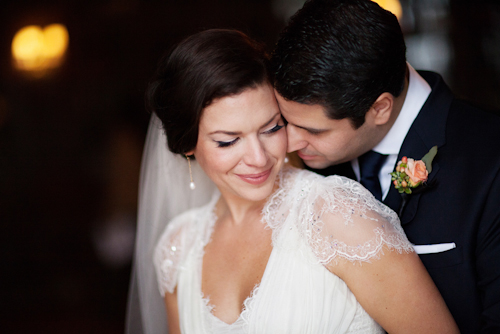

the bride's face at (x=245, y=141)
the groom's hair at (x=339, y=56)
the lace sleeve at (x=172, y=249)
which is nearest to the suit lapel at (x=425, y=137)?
the groom's hair at (x=339, y=56)

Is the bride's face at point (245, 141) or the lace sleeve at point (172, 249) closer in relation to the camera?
the bride's face at point (245, 141)

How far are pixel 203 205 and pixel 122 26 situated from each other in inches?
77.6

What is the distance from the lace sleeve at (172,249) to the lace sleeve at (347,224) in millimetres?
793

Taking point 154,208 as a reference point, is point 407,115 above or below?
above

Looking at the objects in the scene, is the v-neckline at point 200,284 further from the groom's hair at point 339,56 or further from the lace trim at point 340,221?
the groom's hair at point 339,56

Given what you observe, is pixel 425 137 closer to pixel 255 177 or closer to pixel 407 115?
pixel 407 115

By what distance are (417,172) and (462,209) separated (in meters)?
0.23

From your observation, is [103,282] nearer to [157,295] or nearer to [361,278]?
[157,295]

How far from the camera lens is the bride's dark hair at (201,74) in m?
1.77

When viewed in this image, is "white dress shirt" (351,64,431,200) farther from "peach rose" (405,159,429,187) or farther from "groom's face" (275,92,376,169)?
"peach rose" (405,159,429,187)

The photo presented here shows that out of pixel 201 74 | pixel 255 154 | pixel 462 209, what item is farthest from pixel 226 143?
pixel 462 209

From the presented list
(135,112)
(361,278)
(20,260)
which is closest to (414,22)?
(135,112)

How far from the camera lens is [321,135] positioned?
6.25 feet

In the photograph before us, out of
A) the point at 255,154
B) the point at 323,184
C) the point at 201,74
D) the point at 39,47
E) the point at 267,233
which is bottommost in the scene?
the point at 267,233
